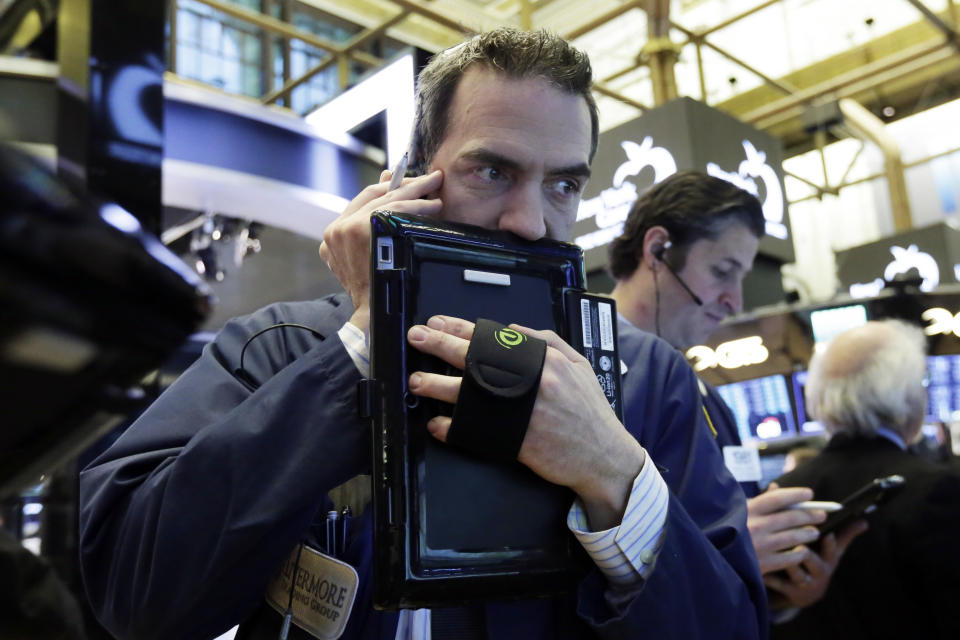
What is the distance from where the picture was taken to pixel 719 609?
0.89 metres

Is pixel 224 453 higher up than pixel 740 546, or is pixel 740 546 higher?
pixel 224 453

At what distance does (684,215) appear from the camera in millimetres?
2273

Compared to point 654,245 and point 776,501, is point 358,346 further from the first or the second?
point 654,245

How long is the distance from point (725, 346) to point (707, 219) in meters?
3.05

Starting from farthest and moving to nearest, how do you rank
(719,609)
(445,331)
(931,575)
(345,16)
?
(345,16)
(931,575)
(719,609)
(445,331)

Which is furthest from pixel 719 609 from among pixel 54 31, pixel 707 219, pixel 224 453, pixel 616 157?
pixel 616 157

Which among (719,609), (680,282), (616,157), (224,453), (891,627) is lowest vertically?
(891,627)

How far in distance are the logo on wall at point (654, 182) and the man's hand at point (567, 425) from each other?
3246mm

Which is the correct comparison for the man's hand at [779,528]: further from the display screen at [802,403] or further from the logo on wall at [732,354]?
the logo on wall at [732,354]

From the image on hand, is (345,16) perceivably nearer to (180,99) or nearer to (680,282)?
(180,99)

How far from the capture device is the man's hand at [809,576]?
1846 millimetres

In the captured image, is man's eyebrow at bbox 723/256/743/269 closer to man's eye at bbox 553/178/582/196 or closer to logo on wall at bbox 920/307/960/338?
man's eye at bbox 553/178/582/196

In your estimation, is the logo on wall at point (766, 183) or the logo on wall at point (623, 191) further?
the logo on wall at point (766, 183)

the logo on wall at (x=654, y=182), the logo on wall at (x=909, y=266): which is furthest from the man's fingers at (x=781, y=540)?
the logo on wall at (x=909, y=266)
